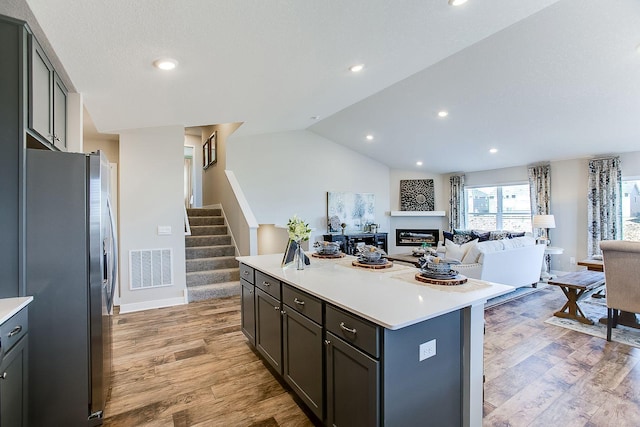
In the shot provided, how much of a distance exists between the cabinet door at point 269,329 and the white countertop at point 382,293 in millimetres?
250

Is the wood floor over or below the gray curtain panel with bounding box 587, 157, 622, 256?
below

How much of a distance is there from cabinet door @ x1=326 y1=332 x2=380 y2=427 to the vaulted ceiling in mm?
1989

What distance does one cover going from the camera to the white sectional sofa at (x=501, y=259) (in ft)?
13.4

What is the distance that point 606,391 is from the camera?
7.59 ft

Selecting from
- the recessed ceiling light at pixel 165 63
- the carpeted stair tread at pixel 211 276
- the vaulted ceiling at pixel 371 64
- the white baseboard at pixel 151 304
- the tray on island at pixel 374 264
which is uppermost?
the vaulted ceiling at pixel 371 64

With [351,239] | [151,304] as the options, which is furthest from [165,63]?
[351,239]

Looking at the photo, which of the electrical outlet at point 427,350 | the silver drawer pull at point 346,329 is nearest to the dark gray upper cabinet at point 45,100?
the silver drawer pull at point 346,329

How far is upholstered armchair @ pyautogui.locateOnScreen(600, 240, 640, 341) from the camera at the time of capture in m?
3.00

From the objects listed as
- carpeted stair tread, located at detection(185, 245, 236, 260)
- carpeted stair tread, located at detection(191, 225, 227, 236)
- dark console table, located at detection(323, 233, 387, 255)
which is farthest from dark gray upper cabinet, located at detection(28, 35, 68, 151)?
dark console table, located at detection(323, 233, 387, 255)

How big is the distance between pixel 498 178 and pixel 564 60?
4.39 meters

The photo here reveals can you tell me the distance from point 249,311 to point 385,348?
1853 millimetres

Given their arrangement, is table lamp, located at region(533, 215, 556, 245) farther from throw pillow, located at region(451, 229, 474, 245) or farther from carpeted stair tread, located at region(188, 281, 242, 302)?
carpeted stair tread, located at region(188, 281, 242, 302)

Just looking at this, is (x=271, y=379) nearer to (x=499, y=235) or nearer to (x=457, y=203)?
(x=499, y=235)

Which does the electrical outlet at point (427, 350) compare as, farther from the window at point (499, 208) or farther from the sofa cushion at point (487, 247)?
the window at point (499, 208)
